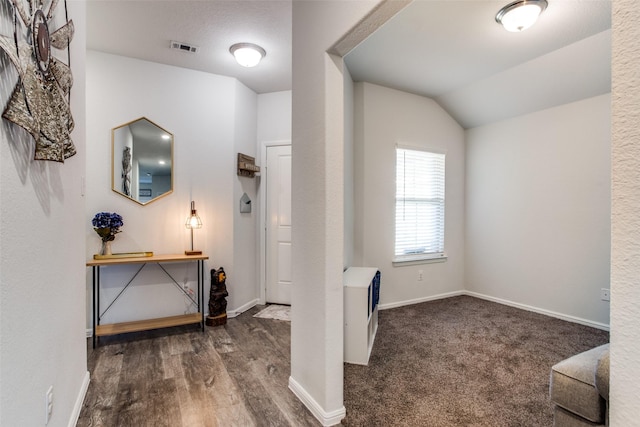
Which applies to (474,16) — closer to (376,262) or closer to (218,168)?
(376,262)

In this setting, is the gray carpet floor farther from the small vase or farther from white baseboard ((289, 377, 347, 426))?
the small vase

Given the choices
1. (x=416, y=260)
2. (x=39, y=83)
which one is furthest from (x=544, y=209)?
(x=39, y=83)

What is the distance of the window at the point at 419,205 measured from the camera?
386 centimetres

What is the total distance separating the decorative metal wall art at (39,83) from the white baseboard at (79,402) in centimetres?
139

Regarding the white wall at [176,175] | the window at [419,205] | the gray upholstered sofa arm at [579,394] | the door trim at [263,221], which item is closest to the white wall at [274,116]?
the door trim at [263,221]

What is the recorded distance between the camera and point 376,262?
3.66 m

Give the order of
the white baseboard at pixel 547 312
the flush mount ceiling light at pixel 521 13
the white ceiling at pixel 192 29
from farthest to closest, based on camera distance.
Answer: the white baseboard at pixel 547 312 < the white ceiling at pixel 192 29 < the flush mount ceiling light at pixel 521 13

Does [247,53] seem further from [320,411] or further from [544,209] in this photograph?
[544,209]

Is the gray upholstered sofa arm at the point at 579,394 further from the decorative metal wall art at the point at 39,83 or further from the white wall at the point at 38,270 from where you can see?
the decorative metal wall art at the point at 39,83

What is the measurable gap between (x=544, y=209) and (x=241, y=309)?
375 centimetres

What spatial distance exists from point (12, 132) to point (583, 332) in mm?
4347

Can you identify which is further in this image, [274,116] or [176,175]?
[274,116]

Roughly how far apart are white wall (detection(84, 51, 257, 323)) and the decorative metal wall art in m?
1.68

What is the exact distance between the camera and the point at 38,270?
1188 millimetres
